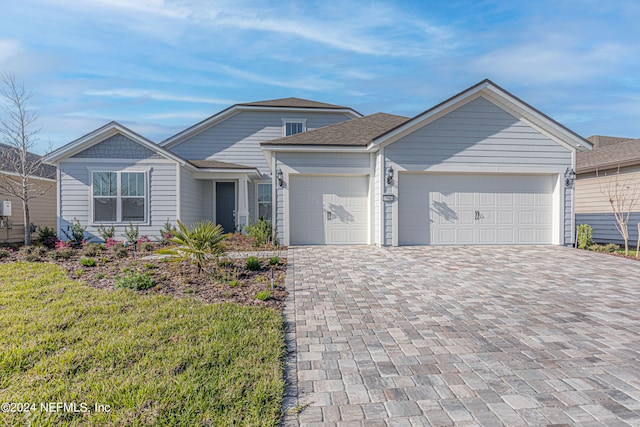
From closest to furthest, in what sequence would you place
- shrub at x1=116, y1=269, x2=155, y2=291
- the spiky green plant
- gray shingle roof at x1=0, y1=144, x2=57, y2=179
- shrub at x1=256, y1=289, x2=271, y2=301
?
1. shrub at x1=256, y1=289, x2=271, y2=301
2. shrub at x1=116, y1=269, x2=155, y2=291
3. the spiky green plant
4. gray shingle roof at x1=0, y1=144, x2=57, y2=179

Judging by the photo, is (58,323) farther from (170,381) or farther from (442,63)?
(442,63)

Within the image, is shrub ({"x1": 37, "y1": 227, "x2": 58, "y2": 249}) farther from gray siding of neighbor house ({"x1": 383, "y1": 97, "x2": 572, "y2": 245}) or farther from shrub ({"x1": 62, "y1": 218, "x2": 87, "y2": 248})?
gray siding of neighbor house ({"x1": 383, "y1": 97, "x2": 572, "y2": 245})

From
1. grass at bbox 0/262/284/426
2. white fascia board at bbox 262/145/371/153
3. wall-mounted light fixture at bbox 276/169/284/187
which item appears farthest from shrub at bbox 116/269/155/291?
white fascia board at bbox 262/145/371/153

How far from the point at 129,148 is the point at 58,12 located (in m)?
5.07

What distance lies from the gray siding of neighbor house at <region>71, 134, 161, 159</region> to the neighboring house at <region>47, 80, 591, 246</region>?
0.12 feet

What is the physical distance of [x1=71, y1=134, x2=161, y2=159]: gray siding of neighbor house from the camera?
36.5 feet

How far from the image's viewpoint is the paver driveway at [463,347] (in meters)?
2.32

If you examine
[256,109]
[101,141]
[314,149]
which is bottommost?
[314,149]

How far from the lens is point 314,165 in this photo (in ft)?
34.2

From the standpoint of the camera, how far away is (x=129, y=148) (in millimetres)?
11258

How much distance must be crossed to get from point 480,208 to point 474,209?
0.68 feet

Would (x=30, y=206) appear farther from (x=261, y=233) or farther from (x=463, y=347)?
(x=463, y=347)

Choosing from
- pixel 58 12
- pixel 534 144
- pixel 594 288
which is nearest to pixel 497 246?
pixel 534 144

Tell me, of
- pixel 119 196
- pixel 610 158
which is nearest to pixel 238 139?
pixel 119 196
